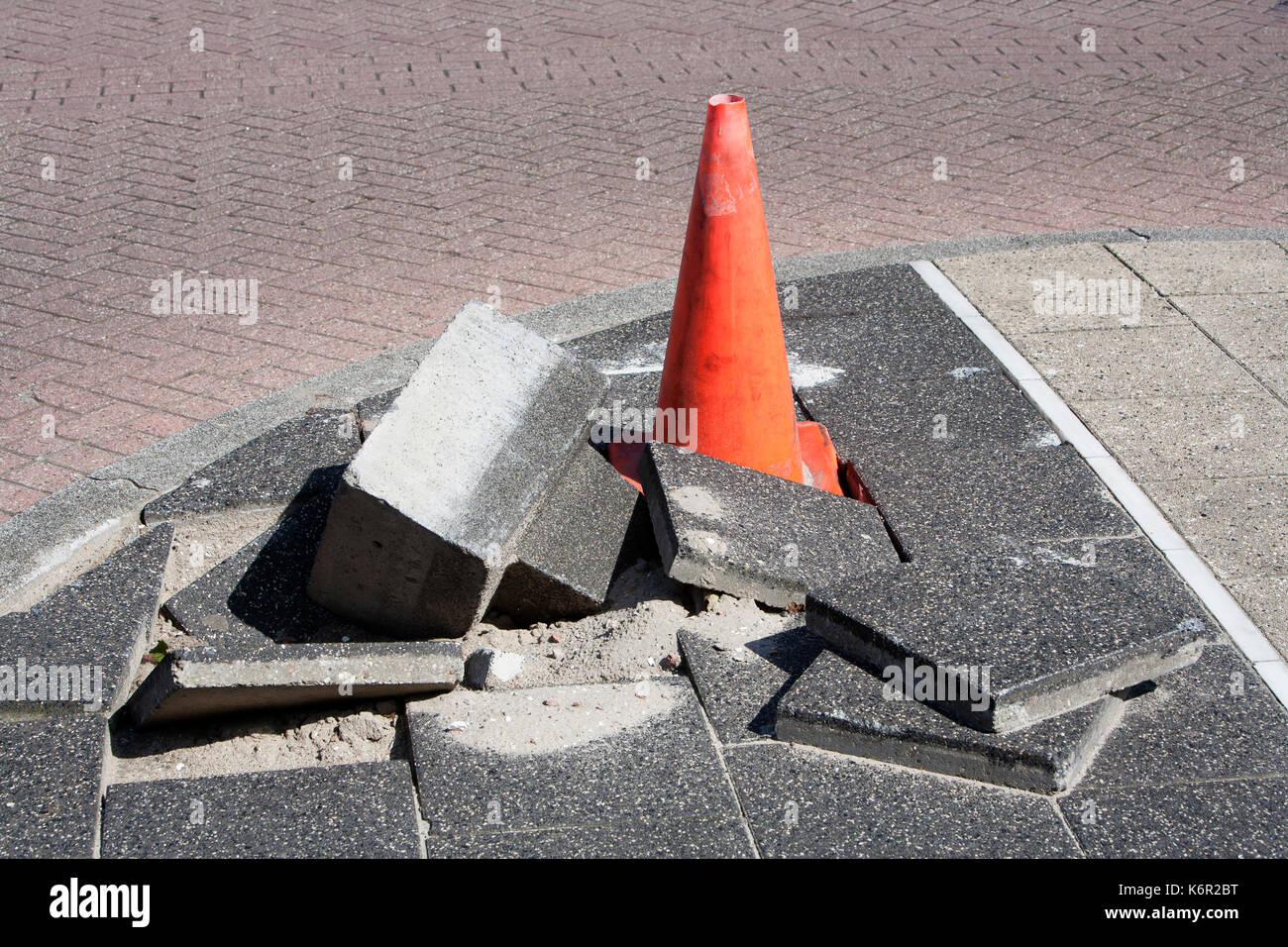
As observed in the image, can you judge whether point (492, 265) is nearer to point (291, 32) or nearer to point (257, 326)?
point (257, 326)

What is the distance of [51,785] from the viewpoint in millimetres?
2686

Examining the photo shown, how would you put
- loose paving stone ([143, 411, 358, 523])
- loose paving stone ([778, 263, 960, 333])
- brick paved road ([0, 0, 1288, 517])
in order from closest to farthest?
loose paving stone ([143, 411, 358, 523])
loose paving stone ([778, 263, 960, 333])
brick paved road ([0, 0, 1288, 517])

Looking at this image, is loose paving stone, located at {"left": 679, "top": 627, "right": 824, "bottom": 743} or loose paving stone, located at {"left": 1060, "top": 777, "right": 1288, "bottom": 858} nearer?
loose paving stone, located at {"left": 1060, "top": 777, "right": 1288, "bottom": 858}

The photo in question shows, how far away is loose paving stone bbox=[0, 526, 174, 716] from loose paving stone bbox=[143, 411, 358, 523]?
26 centimetres

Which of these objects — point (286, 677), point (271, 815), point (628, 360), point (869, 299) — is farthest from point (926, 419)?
point (271, 815)

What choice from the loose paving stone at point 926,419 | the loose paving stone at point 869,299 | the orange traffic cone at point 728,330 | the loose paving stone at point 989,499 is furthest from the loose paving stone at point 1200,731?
the loose paving stone at point 869,299

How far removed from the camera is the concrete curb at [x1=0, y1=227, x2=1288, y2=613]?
3.65 metres

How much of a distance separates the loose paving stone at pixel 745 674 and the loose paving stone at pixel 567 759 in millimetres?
60

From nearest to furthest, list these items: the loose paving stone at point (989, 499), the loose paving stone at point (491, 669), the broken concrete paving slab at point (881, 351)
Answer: the loose paving stone at point (491, 669), the loose paving stone at point (989, 499), the broken concrete paving slab at point (881, 351)

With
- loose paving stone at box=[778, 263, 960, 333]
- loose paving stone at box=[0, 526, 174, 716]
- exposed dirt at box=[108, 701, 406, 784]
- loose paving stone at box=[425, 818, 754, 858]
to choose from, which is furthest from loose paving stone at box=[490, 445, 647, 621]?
loose paving stone at box=[778, 263, 960, 333]

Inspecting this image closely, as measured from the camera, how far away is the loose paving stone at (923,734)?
2625 mm

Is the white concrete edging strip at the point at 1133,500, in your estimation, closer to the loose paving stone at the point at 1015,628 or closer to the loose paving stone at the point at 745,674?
the loose paving stone at the point at 1015,628

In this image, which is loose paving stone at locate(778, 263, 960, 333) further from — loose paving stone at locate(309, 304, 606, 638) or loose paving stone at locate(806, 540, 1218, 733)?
loose paving stone at locate(806, 540, 1218, 733)

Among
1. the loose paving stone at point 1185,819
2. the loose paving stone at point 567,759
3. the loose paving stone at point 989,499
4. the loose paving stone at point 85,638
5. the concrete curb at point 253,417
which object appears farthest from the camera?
the concrete curb at point 253,417
